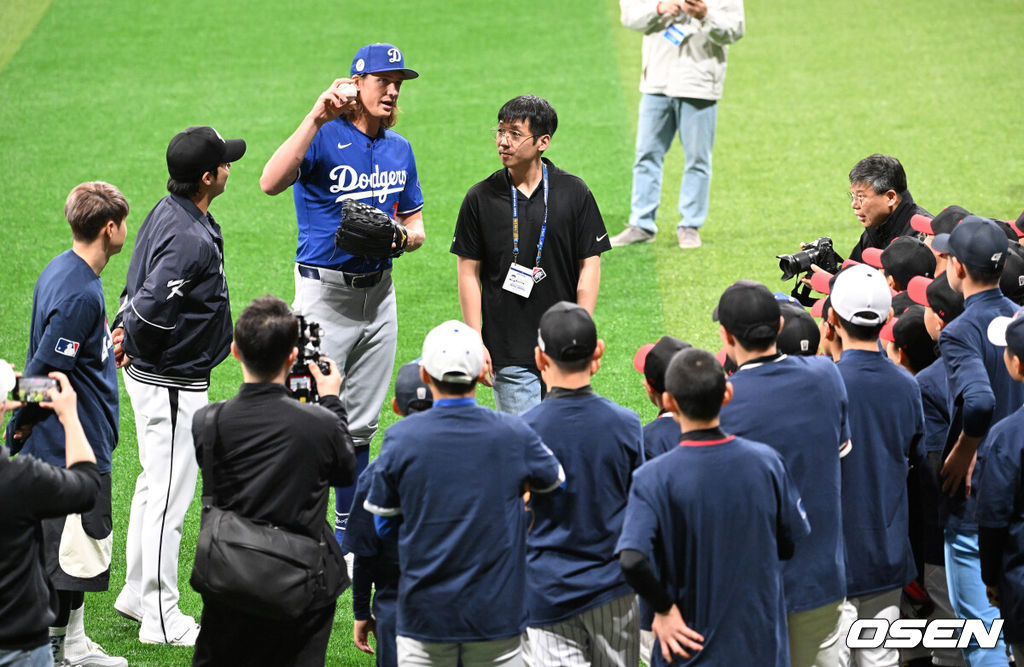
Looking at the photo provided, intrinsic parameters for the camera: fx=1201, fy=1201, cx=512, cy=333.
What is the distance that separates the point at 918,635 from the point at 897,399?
0.95m

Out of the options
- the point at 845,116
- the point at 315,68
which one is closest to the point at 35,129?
the point at 315,68

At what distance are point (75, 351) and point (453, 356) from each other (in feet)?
5.23

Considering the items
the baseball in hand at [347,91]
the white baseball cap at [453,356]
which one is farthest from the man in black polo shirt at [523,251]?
the white baseball cap at [453,356]

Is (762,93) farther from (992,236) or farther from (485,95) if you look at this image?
(992,236)

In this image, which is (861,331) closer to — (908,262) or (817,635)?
(817,635)

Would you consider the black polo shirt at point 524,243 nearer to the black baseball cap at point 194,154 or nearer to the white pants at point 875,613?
the black baseball cap at point 194,154

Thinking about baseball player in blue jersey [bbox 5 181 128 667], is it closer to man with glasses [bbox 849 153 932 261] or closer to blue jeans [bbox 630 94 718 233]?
man with glasses [bbox 849 153 932 261]

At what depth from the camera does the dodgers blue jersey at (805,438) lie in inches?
147

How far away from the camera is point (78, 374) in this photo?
446 cm

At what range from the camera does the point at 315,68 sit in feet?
48.3

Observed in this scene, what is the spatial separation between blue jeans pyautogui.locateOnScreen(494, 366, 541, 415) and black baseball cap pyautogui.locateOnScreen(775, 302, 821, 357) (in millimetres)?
1438

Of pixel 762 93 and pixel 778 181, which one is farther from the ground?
pixel 762 93

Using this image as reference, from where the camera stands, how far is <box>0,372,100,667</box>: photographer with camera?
3.39m

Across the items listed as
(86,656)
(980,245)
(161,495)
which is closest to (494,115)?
(161,495)
